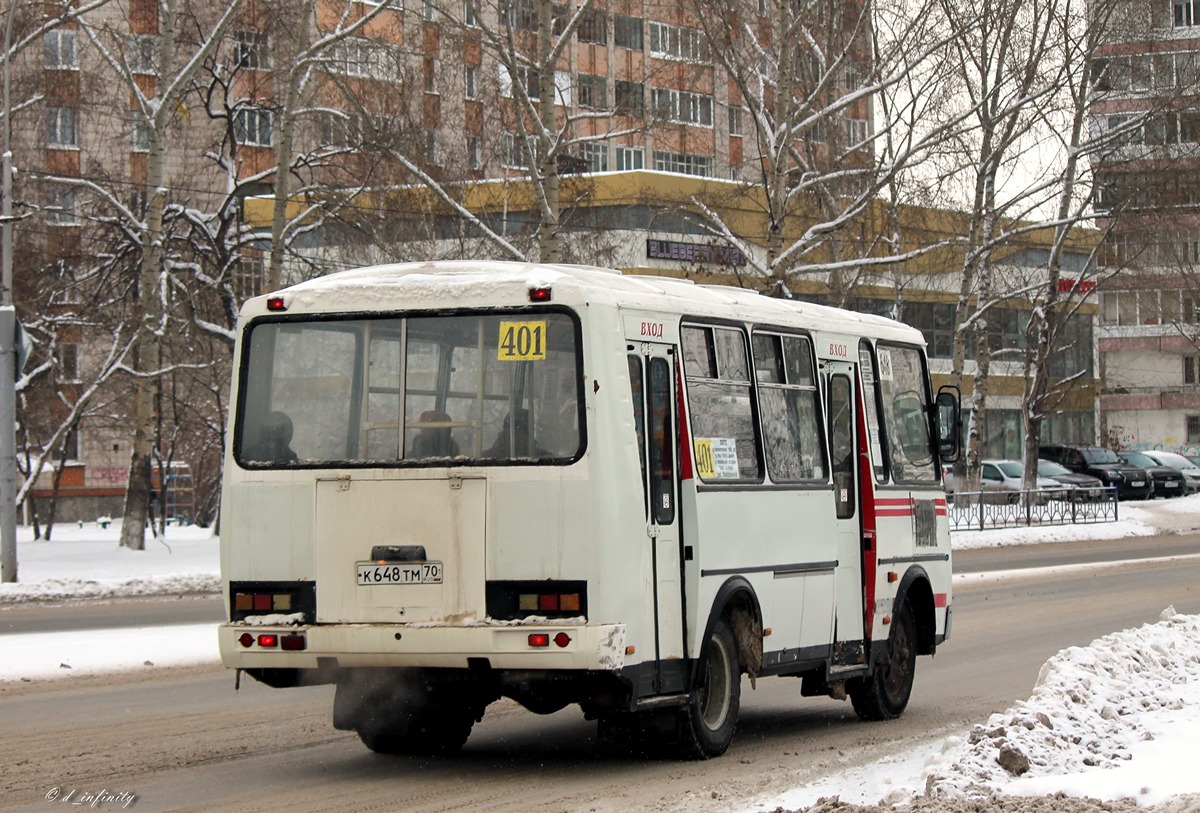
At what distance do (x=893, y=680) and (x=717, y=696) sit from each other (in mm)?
2827

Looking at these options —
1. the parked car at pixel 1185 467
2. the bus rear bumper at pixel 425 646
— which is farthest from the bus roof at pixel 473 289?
the parked car at pixel 1185 467

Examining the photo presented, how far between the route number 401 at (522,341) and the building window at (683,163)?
64.3 m

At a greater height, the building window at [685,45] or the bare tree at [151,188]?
the building window at [685,45]

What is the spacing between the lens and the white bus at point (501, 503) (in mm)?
9227

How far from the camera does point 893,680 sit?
508 inches

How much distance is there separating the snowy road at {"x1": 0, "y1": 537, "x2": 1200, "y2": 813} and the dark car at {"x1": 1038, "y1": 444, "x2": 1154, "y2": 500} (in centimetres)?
4904

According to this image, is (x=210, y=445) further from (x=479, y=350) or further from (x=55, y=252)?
(x=479, y=350)

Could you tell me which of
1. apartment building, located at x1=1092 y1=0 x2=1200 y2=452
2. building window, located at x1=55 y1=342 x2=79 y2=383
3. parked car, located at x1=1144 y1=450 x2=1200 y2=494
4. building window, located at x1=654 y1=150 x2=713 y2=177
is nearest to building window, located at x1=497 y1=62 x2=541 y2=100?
apartment building, located at x1=1092 y1=0 x2=1200 y2=452

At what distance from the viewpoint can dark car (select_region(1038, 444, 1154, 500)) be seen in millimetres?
63750

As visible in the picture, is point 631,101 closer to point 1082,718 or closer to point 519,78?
point 519,78

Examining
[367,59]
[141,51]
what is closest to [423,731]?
[367,59]

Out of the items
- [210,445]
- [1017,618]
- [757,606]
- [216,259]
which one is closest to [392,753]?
[757,606]

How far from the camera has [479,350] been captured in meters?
9.59

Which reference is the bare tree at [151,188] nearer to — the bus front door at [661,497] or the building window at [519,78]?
the building window at [519,78]
